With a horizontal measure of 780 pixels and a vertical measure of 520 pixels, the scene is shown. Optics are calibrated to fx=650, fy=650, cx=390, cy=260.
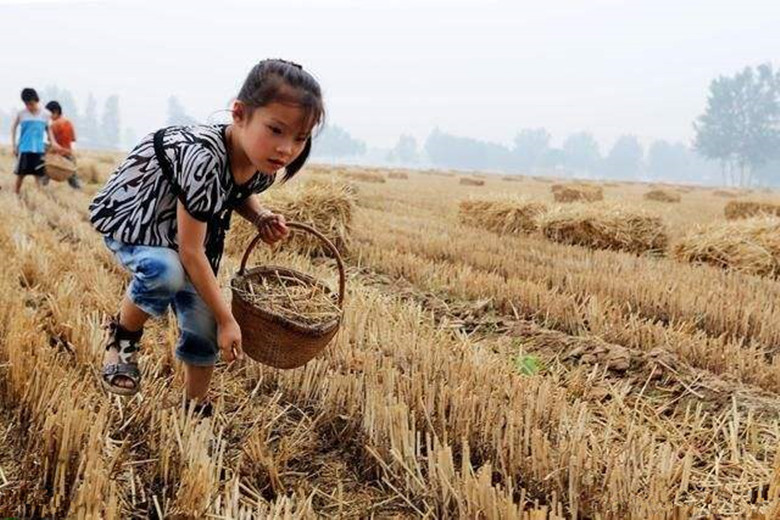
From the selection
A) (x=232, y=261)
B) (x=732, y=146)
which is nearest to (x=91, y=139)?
(x=732, y=146)

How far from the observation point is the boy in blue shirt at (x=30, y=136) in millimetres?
9367

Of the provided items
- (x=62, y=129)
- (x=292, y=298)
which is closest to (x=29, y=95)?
(x=62, y=129)

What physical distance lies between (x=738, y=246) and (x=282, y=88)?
6.25 meters

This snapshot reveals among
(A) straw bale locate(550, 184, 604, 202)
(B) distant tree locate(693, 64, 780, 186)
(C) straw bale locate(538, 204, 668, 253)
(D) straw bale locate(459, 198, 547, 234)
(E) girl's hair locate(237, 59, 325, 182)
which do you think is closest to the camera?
(E) girl's hair locate(237, 59, 325, 182)

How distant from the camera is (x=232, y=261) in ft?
18.2

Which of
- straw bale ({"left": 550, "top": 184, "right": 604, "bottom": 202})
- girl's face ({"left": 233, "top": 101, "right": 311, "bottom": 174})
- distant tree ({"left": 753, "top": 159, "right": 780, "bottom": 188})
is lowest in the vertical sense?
straw bale ({"left": 550, "top": 184, "right": 604, "bottom": 202})

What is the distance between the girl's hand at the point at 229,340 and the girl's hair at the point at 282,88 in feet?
2.41

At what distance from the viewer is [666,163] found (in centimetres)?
15638

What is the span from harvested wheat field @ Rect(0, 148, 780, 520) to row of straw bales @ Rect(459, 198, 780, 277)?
6.82 feet

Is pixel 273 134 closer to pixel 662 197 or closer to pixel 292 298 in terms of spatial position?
pixel 292 298

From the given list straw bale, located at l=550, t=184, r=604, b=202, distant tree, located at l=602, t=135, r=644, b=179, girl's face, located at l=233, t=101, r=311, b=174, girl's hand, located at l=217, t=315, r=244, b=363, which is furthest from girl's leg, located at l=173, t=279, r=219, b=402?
distant tree, located at l=602, t=135, r=644, b=179

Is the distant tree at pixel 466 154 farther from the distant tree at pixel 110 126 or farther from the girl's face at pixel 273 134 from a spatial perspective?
the girl's face at pixel 273 134

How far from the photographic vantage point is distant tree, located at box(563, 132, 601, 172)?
15575 cm

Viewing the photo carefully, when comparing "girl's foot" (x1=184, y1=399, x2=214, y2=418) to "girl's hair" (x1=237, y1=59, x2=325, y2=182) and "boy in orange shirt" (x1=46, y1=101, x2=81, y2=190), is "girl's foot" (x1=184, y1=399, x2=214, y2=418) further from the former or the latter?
"boy in orange shirt" (x1=46, y1=101, x2=81, y2=190)
